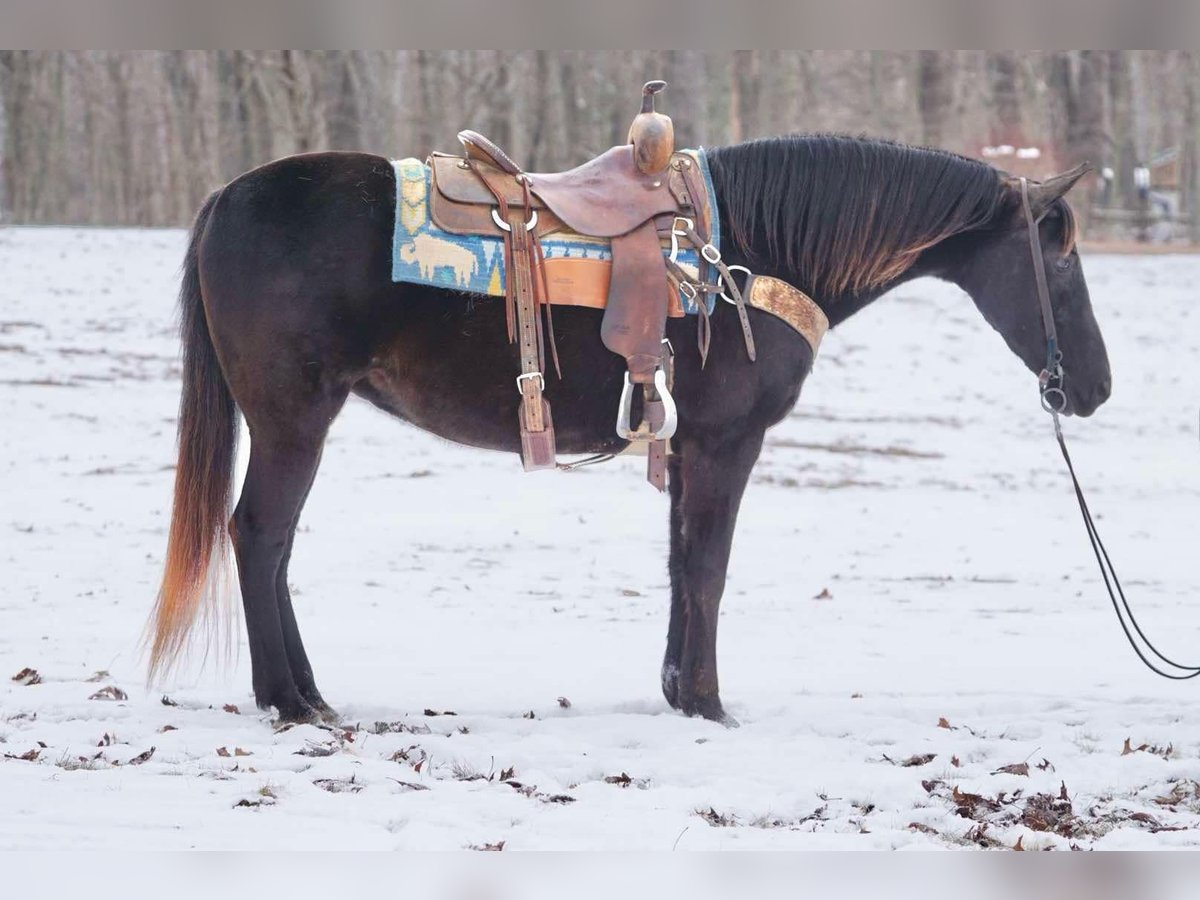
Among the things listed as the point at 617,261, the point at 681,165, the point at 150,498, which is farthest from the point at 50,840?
the point at 150,498

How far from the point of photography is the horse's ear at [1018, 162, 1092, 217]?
170 inches

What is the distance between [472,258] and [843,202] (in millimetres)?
1339

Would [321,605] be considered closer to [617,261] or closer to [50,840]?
[617,261]

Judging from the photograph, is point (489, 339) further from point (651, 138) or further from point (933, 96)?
point (933, 96)

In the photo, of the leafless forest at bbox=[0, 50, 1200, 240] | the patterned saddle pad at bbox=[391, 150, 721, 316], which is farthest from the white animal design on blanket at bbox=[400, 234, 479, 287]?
the leafless forest at bbox=[0, 50, 1200, 240]

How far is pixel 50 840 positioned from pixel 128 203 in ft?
59.2

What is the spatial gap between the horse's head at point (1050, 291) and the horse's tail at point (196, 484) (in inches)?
108

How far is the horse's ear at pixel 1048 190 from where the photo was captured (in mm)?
4309

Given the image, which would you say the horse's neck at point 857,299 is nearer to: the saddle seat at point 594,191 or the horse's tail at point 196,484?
the saddle seat at point 594,191

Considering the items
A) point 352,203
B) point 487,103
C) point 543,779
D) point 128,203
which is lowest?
point 543,779

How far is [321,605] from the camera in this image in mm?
6621

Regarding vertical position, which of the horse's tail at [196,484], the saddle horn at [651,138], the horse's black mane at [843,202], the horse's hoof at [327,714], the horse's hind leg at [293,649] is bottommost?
the horse's hoof at [327,714]

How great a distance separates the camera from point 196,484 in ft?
14.3

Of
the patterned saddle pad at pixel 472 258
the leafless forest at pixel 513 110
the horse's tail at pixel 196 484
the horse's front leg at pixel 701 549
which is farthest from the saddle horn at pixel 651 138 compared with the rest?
the leafless forest at pixel 513 110
